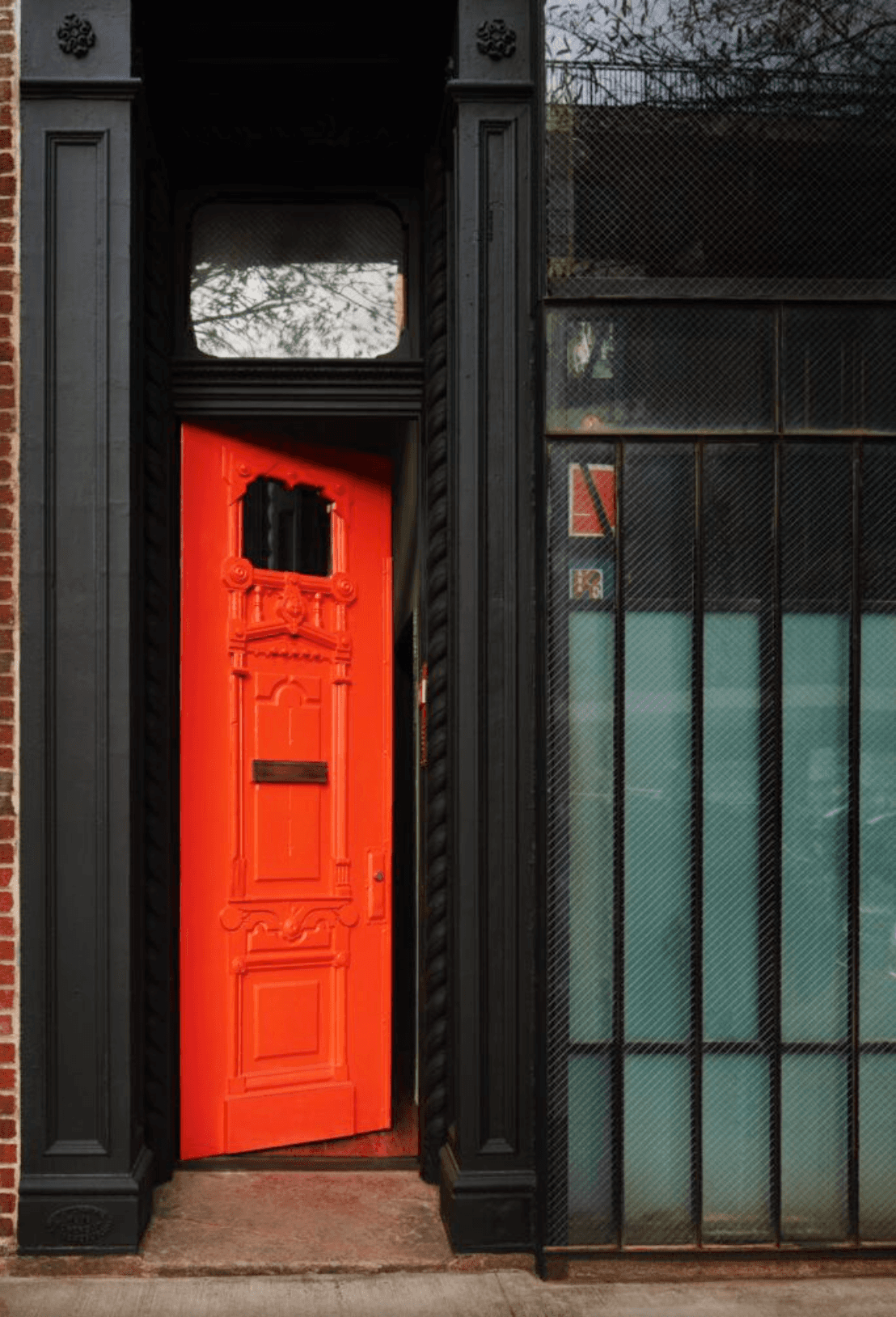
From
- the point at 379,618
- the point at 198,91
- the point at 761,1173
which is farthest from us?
the point at 379,618

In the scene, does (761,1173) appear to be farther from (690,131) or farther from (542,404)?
(690,131)

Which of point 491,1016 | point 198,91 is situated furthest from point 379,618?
point 198,91

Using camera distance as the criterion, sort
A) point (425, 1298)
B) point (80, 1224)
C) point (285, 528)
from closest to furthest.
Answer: point (425, 1298), point (80, 1224), point (285, 528)

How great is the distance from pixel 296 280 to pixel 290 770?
2.14 metres

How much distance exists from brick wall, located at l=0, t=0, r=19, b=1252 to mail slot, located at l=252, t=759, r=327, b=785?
1184mm

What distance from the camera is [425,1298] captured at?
4051 mm

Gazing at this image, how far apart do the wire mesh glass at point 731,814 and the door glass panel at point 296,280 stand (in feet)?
4.50

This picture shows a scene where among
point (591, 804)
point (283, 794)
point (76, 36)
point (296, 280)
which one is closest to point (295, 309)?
point (296, 280)

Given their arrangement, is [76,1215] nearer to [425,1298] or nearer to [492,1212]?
[425,1298]

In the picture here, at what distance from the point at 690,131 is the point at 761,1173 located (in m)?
3.76

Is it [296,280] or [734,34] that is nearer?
[734,34]

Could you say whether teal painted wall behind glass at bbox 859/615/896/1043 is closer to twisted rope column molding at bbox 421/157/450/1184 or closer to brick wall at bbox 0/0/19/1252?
twisted rope column molding at bbox 421/157/450/1184

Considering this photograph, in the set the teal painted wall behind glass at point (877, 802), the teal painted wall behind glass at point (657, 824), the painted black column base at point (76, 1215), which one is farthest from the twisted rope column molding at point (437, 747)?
the teal painted wall behind glass at point (877, 802)

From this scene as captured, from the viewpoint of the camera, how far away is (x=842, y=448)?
173 inches
